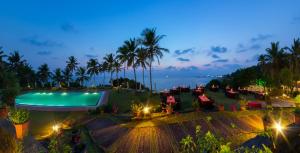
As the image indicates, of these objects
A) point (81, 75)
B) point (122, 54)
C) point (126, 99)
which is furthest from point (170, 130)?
point (81, 75)

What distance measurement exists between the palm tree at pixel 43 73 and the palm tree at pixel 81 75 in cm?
707

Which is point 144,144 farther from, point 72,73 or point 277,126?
point 72,73

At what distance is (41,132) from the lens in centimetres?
1986

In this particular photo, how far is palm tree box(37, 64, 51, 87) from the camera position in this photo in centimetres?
5988

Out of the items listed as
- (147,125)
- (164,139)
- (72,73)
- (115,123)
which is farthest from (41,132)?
(72,73)

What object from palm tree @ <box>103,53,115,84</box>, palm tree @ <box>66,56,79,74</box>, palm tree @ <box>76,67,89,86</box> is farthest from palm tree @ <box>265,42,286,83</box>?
palm tree @ <box>66,56,79,74</box>

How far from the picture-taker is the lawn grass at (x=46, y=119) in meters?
20.5

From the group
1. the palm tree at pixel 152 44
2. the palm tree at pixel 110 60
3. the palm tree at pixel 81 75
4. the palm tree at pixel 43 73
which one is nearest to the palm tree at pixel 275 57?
the palm tree at pixel 152 44

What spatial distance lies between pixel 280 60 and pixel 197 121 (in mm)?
35028

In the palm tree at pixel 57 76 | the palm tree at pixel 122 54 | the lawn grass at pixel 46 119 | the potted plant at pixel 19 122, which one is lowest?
the lawn grass at pixel 46 119

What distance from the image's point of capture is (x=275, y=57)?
42.9 m

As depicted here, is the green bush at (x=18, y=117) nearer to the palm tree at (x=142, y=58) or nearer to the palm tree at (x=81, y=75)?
the palm tree at (x=142, y=58)

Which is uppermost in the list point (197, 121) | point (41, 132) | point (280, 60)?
point (280, 60)

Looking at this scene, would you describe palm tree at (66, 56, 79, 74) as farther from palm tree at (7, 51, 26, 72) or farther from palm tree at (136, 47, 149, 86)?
palm tree at (136, 47, 149, 86)
